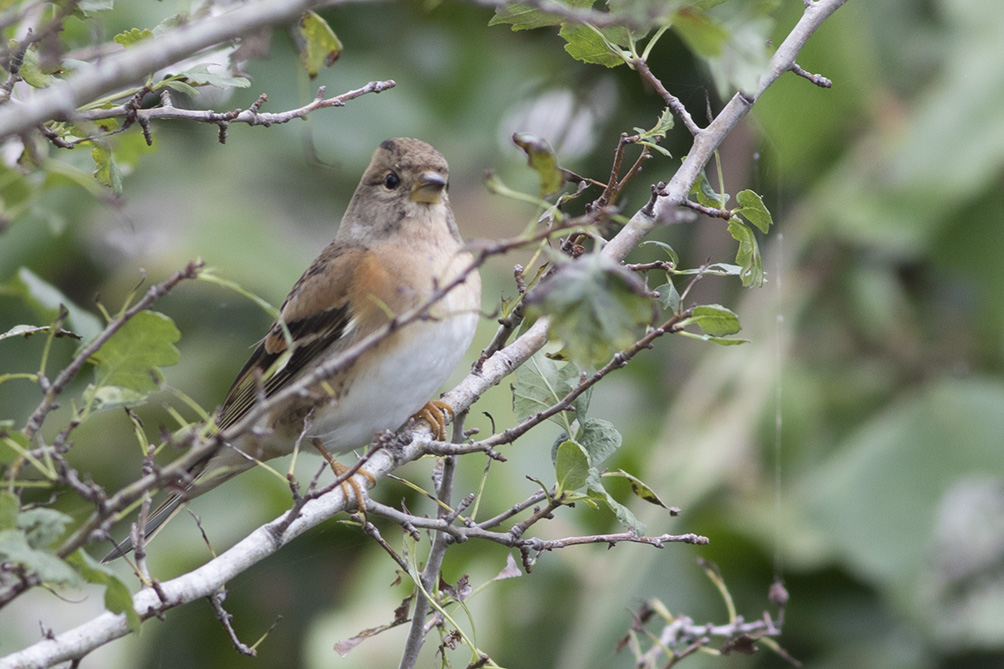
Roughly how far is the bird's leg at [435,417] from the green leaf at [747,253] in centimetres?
98

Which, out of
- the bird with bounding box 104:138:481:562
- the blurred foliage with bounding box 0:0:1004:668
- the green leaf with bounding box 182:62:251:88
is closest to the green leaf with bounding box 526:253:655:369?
the green leaf with bounding box 182:62:251:88

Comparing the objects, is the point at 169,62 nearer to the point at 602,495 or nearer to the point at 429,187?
the point at 602,495

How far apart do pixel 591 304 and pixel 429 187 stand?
4.84 feet

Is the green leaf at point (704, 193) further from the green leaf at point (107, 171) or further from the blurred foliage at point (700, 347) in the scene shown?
the blurred foliage at point (700, 347)

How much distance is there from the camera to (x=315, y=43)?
1.20m

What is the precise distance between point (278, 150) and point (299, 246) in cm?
50

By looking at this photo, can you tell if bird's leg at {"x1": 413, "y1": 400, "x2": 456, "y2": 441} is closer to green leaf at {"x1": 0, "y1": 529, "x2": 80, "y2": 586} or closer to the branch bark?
the branch bark

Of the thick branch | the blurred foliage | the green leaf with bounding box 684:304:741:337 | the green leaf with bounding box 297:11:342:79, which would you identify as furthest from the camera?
the blurred foliage

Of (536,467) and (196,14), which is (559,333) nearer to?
(196,14)

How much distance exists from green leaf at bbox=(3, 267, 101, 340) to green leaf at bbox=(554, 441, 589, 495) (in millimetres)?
623

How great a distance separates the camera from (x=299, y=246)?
491cm

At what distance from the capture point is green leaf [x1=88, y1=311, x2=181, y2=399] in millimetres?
1195

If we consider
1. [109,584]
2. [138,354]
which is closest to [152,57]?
[138,354]

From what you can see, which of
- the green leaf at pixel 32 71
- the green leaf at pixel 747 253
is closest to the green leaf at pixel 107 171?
the green leaf at pixel 32 71
